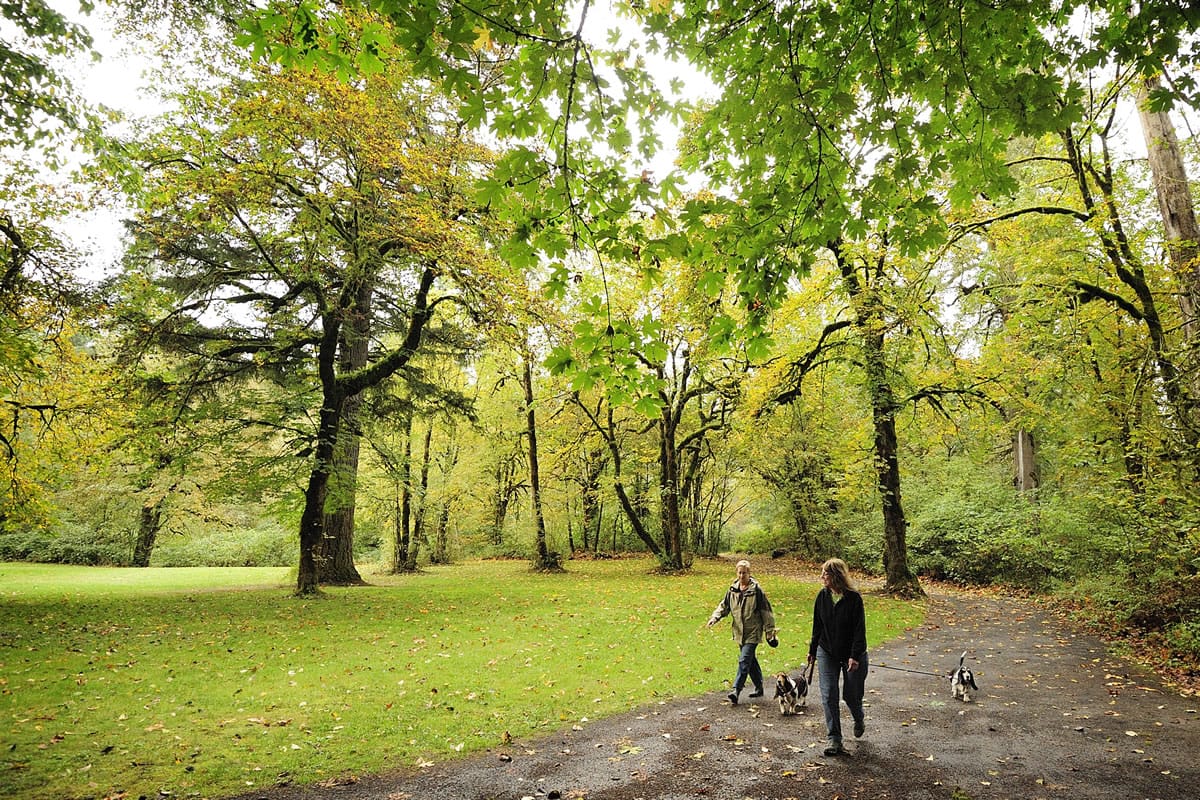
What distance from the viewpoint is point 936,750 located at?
5730mm

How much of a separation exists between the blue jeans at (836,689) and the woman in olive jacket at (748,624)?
1275 mm

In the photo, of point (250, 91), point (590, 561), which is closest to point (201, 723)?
point (250, 91)

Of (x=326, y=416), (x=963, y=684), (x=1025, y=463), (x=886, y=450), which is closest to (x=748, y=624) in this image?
(x=963, y=684)

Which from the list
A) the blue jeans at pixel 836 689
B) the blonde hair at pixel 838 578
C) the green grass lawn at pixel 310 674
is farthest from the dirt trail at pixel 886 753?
the blonde hair at pixel 838 578

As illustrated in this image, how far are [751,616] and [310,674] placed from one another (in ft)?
21.4

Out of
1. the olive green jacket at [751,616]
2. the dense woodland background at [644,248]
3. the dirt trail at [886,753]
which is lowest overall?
the dirt trail at [886,753]

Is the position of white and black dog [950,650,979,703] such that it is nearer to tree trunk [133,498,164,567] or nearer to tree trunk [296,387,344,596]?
tree trunk [296,387,344,596]

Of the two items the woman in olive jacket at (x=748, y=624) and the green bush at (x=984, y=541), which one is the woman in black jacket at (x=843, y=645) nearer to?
the woman in olive jacket at (x=748, y=624)

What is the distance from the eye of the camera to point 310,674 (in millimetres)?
8273

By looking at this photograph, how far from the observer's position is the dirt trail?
4953 millimetres

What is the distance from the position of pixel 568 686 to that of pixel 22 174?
12.8 m

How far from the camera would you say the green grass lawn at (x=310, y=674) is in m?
5.54

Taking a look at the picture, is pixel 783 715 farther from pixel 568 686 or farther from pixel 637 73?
pixel 637 73

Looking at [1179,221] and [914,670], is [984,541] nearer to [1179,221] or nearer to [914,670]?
[1179,221]
